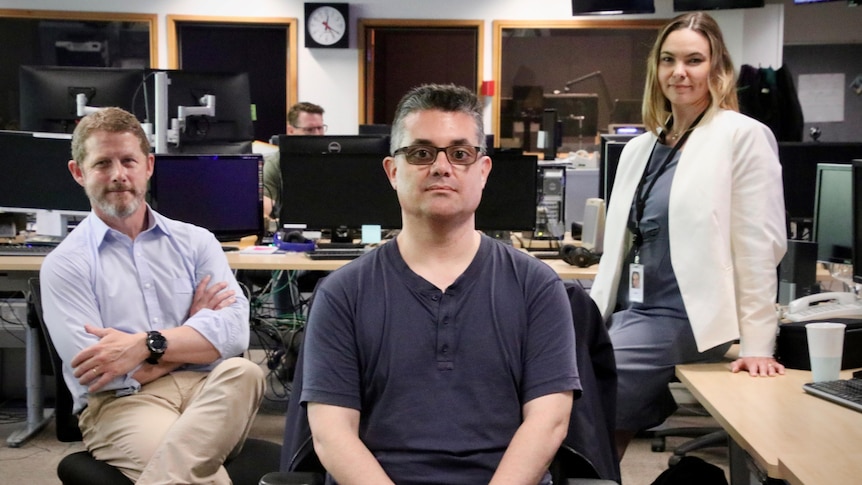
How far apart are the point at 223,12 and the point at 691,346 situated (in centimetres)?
728

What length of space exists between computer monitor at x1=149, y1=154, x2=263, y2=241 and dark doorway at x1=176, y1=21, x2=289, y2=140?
4959 millimetres

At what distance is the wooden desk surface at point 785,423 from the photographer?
165 centimetres

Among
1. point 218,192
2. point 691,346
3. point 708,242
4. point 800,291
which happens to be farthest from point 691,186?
point 218,192

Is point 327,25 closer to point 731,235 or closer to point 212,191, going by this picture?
point 212,191

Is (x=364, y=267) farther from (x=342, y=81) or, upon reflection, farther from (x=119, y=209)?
(x=342, y=81)

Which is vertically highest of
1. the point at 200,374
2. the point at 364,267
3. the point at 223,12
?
the point at 223,12

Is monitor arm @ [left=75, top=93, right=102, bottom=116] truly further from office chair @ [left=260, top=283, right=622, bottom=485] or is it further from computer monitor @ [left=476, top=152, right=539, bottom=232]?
office chair @ [left=260, top=283, right=622, bottom=485]

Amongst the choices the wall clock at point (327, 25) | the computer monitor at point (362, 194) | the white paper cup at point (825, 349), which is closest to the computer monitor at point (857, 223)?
the white paper cup at point (825, 349)

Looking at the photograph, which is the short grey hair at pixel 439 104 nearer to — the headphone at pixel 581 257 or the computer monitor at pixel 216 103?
the headphone at pixel 581 257

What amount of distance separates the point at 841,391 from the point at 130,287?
179 cm

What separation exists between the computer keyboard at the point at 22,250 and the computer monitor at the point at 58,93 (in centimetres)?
71

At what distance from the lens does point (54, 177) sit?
162 inches

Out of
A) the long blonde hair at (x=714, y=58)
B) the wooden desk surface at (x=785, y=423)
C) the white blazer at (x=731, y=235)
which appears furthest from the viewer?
the long blonde hair at (x=714, y=58)

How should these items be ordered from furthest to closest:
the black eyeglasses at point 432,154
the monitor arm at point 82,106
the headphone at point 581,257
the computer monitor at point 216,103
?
the computer monitor at point 216,103 < the monitor arm at point 82,106 < the headphone at point 581,257 < the black eyeglasses at point 432,154
